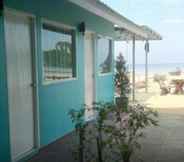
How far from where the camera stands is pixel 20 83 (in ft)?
12.9

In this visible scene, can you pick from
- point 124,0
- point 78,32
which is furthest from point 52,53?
point 124,0

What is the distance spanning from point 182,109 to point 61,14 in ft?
15.4

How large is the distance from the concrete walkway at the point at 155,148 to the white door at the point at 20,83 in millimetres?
318

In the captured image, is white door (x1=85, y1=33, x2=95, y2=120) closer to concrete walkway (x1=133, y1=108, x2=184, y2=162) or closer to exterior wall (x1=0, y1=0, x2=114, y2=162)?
exterior wall (x1=0, y1=0, x2=114, y2=162)

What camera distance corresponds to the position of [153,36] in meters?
10.8

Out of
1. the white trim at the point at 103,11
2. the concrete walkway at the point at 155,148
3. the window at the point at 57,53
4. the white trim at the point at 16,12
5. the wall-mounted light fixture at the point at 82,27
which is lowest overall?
the concrete walkway at the point at 155,148

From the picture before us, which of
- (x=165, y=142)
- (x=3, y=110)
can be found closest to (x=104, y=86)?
(x=165, y=142)

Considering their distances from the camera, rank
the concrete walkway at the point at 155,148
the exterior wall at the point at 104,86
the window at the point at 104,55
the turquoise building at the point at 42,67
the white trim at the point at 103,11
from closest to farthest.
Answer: the turquoise building at the point at 42,67
the concrete walkway at the point at 155,148
the white trim at the point at 103,11
the exterior wall at the point at 104,86
the window at the point at 104,55

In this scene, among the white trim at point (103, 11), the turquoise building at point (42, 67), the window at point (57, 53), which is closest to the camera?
the turquoise building at point (42, 67)

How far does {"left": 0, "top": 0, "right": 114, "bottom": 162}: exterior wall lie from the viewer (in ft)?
11.6

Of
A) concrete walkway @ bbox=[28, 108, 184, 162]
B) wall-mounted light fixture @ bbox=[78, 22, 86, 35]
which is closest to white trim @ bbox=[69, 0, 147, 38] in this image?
wall-mounted light fixture @ bbox=[78, 22, 86, 35]

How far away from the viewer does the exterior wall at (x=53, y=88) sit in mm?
3546

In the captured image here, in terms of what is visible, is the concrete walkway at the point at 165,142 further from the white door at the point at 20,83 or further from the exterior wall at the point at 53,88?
the white door at the point at 20,83

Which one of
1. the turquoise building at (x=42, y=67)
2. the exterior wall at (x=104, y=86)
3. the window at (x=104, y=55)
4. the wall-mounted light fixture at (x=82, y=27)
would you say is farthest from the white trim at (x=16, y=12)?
the window at (x=104, y=55)
